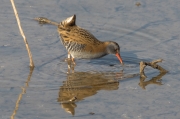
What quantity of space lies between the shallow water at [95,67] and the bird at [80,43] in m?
0.16

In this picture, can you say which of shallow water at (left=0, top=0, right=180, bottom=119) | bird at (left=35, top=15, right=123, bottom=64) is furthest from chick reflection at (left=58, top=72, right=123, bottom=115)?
bird at (left=35, top=15, right=123, bottom=64)

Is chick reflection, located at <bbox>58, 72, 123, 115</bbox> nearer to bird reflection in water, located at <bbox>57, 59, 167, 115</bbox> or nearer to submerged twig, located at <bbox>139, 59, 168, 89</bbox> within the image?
bird reflection in water, located at <bbox>57, 59, 167, 115</bbox>

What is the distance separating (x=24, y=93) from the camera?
28.4 ft

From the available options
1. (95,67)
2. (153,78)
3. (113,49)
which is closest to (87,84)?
(95,67)

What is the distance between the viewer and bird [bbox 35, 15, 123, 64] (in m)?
10.5

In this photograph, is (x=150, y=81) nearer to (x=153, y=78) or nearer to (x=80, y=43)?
(x=153, y=78)

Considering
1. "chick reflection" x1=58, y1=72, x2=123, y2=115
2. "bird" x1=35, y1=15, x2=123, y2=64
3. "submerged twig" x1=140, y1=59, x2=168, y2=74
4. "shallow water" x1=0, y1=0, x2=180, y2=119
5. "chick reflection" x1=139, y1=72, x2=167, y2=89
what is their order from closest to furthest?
"shallow water" x1=0, y1=0, x2=180, y2=119 < "chick reflection" x1=58, y1=72, x2=123, y2=115 < "chick reflection" x1=139, y1=72, x2=167, y2=89 < "submerged twig" x1=140, y1=59, x2=168, y2=74 < "bird" x1=35, y1=15, x2=123, y2=64

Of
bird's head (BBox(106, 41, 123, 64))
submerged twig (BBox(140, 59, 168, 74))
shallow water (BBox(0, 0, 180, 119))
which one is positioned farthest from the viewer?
bird's head (BBox(106, 41, 123, 64))

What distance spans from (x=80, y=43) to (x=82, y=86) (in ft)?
5.65

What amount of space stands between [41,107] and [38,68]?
5.93 feet

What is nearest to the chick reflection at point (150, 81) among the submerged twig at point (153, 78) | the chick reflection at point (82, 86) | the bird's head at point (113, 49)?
the submerged twig at point (153, 78)

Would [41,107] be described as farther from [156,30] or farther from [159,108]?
[156,30]

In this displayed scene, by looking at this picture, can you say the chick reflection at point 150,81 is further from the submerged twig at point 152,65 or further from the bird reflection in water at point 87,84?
the submerged twig at point 152,65

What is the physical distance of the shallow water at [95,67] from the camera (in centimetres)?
816
